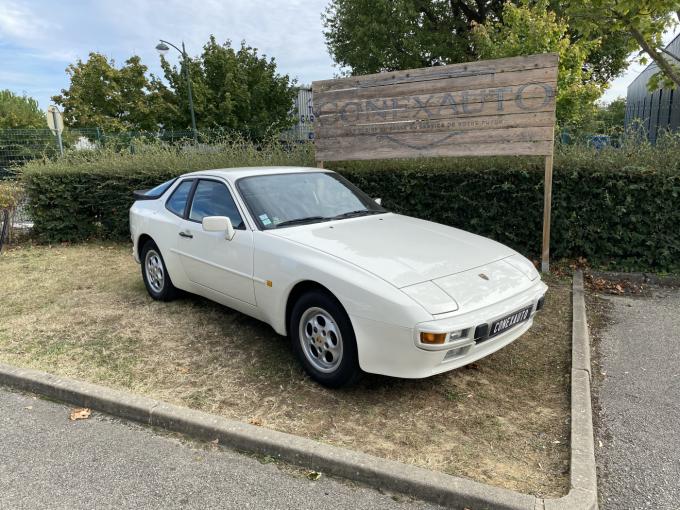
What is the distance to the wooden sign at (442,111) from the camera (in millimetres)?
6281

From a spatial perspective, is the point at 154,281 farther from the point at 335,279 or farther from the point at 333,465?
the point at 333,465

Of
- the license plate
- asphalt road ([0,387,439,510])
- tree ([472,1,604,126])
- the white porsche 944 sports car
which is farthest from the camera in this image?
tree ([472,1,604,126])

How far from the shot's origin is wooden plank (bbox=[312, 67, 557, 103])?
623 cm

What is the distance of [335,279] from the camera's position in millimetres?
3318

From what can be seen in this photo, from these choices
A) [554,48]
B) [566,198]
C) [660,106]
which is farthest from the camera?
[660,106]

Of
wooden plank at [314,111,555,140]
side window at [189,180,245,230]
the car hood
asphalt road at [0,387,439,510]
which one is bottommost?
asphalt road at [0,387,439,510]

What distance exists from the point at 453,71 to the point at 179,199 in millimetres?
3986

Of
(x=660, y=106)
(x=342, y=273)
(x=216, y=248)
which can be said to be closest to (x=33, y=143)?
(x=216, y=248)

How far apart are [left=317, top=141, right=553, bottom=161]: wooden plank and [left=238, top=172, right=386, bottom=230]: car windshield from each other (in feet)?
7.56

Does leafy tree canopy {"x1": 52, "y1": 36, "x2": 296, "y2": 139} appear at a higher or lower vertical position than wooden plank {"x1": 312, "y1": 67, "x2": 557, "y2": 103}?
higher

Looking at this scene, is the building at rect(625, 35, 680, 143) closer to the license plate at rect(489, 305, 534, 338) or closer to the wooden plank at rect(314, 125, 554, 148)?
the wooden plank at rect(314, 125, 554, 148)

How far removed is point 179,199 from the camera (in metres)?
5.30

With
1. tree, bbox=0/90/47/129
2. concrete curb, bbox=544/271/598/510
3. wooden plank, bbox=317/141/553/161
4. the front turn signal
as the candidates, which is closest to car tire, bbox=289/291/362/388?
the front turn signal

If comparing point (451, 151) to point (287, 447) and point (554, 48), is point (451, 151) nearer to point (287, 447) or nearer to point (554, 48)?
point (287, 447)
